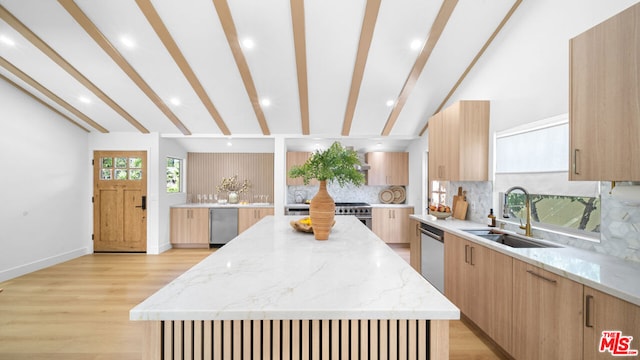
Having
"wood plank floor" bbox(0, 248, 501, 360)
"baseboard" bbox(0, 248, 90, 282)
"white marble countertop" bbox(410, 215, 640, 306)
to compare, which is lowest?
"wood plank floor" bbox(0, 248, 501, 360)

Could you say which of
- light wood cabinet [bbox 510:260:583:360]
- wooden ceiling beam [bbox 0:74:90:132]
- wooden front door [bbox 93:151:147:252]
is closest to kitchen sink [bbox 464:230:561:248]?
light wood cabinet [bbox 510:260:583:360]

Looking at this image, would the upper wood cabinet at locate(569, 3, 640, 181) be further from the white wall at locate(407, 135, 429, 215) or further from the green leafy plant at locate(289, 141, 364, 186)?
the white wall at locate(407, 135, 429, 215)

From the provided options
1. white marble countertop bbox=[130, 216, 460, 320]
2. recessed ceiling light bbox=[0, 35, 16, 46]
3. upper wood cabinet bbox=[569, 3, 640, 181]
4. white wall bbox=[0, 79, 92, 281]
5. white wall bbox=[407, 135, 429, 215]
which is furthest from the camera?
white wall bbox=[407, 135, 429, 215]

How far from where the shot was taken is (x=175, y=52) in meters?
3.27

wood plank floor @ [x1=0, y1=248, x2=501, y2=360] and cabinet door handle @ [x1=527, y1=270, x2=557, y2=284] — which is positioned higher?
cabinet door handle @ [x1=527, y1=270, x2=557, y2=284]

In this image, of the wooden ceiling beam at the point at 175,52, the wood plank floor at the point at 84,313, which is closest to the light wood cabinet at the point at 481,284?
the wood plank floor at the point at 84,313

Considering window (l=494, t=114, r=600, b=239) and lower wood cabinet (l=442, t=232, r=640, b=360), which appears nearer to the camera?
lower wood cabinet (l=442, t=232, r=640, b=360)

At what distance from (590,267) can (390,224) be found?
417cm

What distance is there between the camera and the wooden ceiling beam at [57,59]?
110 inches

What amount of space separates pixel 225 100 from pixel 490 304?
4312mm

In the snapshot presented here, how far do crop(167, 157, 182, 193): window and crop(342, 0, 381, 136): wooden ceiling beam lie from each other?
404cm

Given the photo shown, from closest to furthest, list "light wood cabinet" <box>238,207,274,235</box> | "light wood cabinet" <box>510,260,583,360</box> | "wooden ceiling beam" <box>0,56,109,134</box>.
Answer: "light wood cabinet" <box>510,260,583,360</box> → "wooden ceiling beam" <box>0,56,109,134</box> → "light wood cabinet" <box>238,207,274,235</box>

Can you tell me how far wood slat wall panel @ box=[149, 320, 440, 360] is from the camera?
3.05 ft

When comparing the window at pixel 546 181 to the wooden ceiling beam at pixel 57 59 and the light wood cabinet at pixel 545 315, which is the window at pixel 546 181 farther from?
the wooden ceiling beam at pixel 57 59
